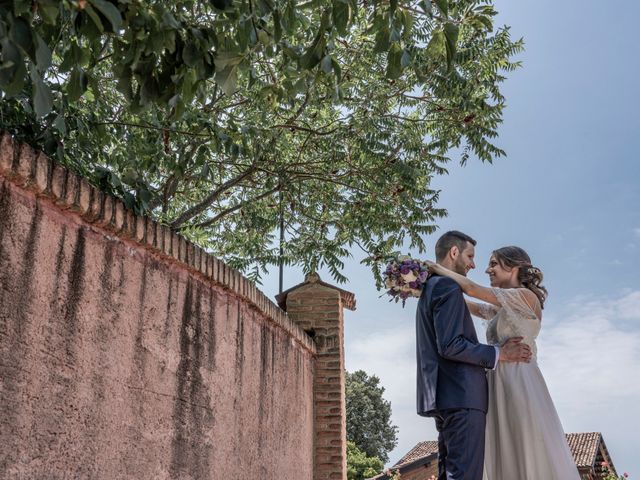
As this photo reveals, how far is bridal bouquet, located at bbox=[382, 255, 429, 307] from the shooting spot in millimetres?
4324

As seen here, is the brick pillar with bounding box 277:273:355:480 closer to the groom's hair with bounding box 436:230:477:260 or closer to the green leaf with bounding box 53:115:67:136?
the groom's hair with bounding box 436:230:477:260

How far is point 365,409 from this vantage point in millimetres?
Answer: 34219

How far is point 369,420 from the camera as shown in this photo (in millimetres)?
34281

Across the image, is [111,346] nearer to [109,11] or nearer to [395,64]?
[109,11]

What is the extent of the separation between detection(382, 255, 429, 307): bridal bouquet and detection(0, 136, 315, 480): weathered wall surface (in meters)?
1.28

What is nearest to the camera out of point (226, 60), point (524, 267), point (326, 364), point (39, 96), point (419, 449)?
point (39, 96)

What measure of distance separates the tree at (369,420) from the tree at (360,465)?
4987mm

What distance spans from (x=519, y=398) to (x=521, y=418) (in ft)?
0.39

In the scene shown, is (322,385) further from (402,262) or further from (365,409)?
(365,409)

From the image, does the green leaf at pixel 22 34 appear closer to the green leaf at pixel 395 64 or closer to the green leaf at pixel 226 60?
the green leaf at pixel 226 60

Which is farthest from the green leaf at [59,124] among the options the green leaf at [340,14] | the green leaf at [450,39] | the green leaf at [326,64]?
the green leaf at [450,39]

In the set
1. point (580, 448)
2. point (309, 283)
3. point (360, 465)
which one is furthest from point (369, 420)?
point (309, 283)

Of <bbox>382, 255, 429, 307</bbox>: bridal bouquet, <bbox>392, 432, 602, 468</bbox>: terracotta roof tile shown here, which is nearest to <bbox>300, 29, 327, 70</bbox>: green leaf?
<bbox>382, 255, 429, 307</bbox>: bridal bouquet

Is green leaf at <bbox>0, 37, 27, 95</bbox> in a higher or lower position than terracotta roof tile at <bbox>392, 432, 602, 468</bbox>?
lower
